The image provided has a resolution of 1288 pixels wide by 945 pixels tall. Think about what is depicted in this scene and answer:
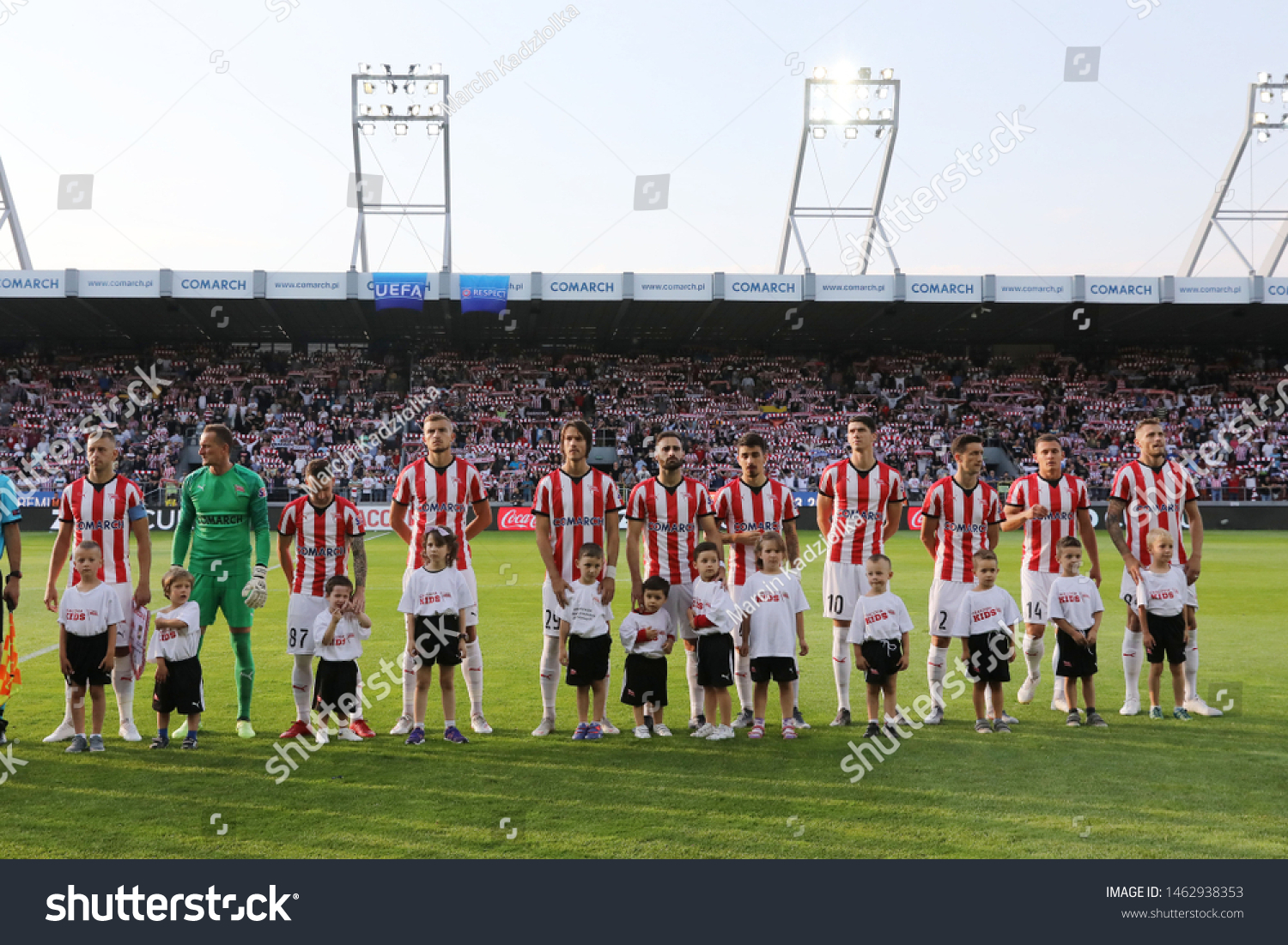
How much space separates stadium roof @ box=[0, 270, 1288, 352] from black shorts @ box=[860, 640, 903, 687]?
2410cm

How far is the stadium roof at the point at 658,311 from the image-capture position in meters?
29.0

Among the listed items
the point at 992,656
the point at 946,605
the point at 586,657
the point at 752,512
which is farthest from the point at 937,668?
the point at 586,657

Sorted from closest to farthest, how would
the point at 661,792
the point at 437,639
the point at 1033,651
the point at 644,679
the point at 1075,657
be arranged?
the point at 661,792 → the point at 437,639 → the point at 644,679 → the point at 1075,657 → the point at 1033,651

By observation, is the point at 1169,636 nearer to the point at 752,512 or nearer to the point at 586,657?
the point at 752,512

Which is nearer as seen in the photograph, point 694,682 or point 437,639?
point 437,639

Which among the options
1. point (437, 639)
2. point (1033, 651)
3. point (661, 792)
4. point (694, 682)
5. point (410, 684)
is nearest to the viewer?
point (661, 792)

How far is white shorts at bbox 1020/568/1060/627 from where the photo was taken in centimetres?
717

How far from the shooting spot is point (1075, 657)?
6.74 m

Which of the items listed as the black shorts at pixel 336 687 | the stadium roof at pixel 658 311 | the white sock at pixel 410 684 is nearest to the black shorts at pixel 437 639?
the white sock at pixel 410 684

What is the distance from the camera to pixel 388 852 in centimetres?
428

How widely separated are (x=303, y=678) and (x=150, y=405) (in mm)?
30294

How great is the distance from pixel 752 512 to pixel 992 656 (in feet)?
6.02

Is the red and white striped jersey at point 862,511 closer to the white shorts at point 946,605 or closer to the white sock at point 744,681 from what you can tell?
the white shorts at point 946,605

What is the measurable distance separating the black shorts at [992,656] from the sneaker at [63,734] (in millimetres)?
5877
